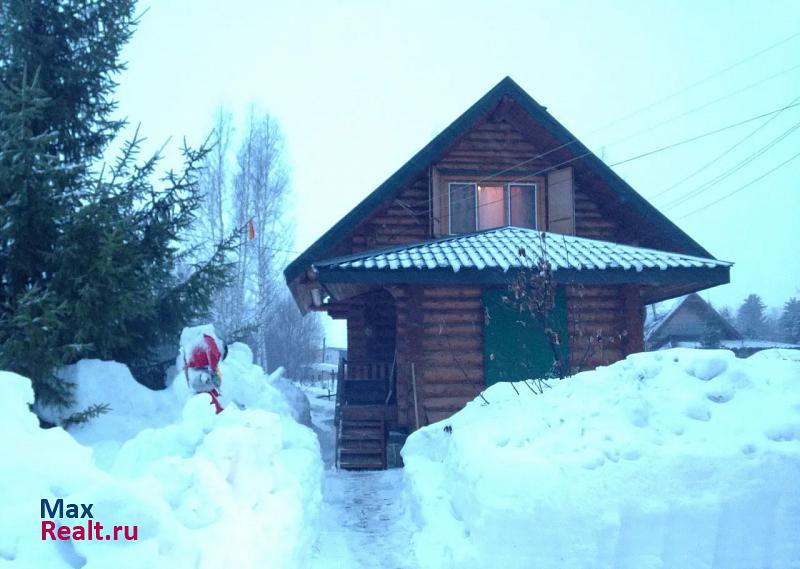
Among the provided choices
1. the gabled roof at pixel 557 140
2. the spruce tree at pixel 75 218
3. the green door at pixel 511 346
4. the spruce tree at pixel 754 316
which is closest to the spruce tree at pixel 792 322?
the spruce tree at pixel 754 316

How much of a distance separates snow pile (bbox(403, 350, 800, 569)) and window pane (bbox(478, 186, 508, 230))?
7.92 metres

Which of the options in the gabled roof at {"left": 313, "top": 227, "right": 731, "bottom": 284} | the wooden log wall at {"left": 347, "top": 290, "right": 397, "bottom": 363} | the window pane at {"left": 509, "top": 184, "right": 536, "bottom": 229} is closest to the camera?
the gabled roof at {"left": 313, "top": 227, "right": 731, "bottom": 284}

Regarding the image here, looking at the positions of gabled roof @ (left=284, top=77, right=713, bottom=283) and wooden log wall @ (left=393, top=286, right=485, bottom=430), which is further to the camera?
gabled roof @ (left=284, top=77, right=713, bottom=283)

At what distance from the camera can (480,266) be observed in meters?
9.61

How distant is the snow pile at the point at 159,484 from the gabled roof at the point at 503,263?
298cm

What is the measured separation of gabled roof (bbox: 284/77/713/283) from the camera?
12.5 meters

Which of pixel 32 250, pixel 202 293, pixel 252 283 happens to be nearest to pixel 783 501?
pixel 202 293

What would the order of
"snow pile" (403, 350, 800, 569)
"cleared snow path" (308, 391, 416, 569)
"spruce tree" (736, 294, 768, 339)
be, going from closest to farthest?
"snow pile" (403, 350, 800, 569) < "cleared snow path" (308, 391, 416, 569) < "spruce tree" (736, 294, 768, 339)

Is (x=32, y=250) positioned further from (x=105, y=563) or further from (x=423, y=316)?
(x=423, y=316)

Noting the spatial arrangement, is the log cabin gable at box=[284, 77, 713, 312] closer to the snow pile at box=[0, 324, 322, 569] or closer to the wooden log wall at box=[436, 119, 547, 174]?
the wooden log wall at box=[436, 119, 547, 174]

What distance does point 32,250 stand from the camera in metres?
7.02

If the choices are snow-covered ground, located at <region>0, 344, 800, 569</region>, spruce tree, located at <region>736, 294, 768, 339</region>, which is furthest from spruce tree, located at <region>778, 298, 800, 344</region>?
snow-covered ground, located at <region>0, 344, 800, 569</region>

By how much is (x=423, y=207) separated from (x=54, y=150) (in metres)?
6.92

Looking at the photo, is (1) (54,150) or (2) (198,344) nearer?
(2) (198,344)
